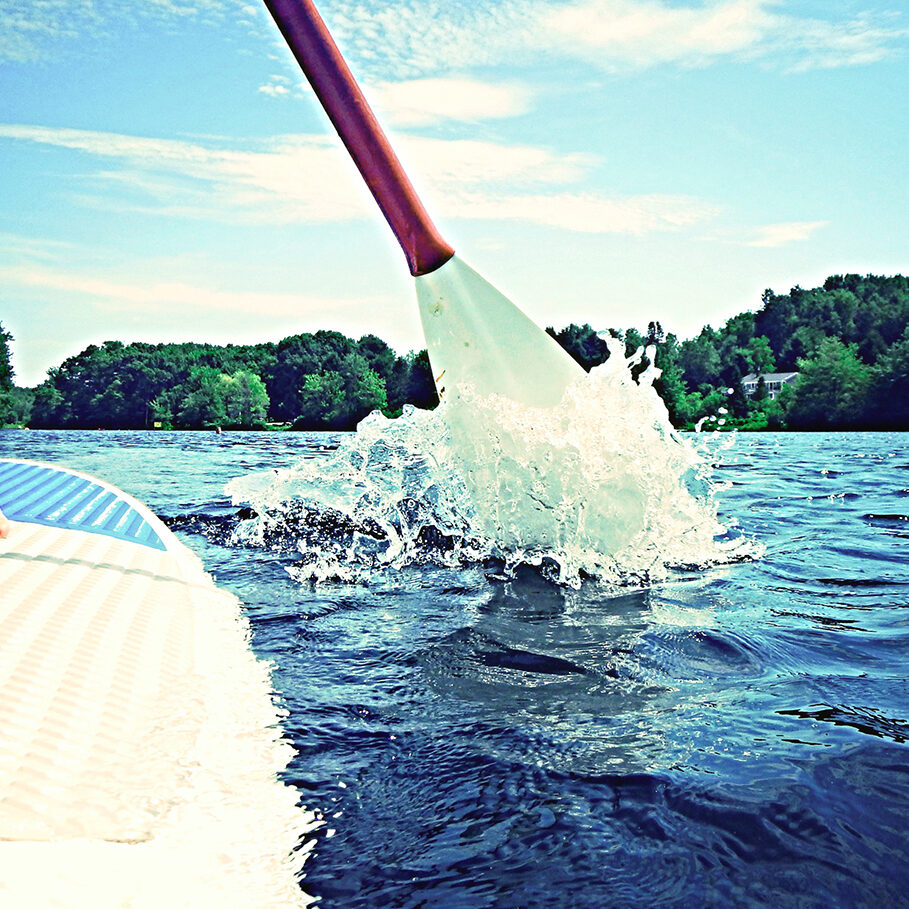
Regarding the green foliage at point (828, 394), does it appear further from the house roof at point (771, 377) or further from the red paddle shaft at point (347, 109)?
the red paddle shaft at point (347, 109)

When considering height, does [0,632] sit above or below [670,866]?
above

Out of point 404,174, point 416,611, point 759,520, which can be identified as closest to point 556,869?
point 416,611

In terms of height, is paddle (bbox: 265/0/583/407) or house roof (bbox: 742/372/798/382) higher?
house roof (bbox: 742/372/798/382)

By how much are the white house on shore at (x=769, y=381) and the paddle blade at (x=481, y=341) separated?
92546 mm

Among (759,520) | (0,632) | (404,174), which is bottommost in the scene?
(759,520)

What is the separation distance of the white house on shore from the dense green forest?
1.37 metres

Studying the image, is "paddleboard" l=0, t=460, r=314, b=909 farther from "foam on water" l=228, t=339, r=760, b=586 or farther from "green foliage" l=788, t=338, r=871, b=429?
"green foliage" l=788, t=338, r=871, b=429

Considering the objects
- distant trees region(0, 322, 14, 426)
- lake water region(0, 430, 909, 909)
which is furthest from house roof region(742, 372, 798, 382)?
lake water region(0, 430, 909, 909)

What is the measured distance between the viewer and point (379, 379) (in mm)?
84500

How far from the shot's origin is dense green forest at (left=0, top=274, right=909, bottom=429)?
58.9 m

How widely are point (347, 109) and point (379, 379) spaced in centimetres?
8038

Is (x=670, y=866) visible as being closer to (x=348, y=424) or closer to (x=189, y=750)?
(x=189, y=750)

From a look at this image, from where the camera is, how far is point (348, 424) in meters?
74.1

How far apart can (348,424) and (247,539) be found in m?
69.1
